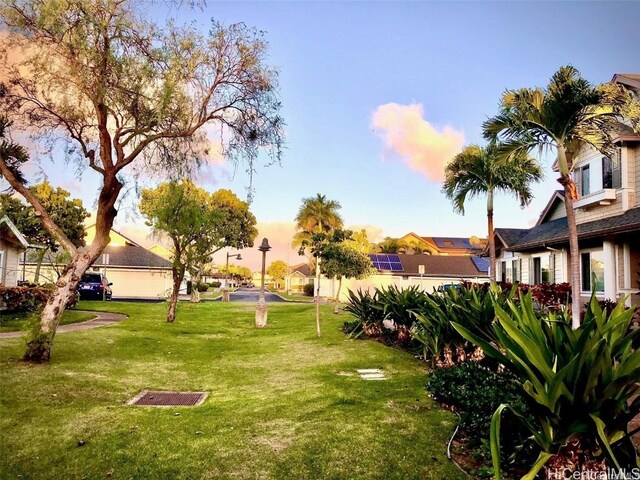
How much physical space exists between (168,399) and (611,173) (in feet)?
52.0

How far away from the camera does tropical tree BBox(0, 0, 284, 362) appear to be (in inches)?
338

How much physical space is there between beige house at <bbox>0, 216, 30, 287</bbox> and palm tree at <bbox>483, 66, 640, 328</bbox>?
18.3 meters

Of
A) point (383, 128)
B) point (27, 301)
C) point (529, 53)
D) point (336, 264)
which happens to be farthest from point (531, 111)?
point (27, 301)

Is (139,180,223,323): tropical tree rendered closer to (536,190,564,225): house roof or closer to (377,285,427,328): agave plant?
(377,285,427,328): agave plant

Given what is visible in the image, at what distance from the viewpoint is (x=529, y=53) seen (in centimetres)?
1330

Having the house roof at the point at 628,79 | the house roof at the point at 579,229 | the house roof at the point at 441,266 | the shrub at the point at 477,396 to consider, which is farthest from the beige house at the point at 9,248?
the house roof at the point at 441,266

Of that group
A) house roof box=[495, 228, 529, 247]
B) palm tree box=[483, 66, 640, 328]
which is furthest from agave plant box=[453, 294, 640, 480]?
house roof box=[495, 228, 529, 247]

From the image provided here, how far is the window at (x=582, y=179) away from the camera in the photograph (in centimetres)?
1691

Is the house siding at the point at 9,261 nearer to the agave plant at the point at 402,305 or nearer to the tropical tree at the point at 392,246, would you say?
the agave plant at the point at 402,305

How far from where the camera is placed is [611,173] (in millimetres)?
15266

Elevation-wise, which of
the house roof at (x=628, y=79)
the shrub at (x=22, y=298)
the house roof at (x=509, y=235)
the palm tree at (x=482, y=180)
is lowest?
the shrub at (x=22, y=298)

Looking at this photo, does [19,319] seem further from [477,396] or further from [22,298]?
[477,396]

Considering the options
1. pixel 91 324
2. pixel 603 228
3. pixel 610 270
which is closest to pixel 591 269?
pixel 610 270

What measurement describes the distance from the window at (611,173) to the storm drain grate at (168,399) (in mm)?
Answer: 14807
